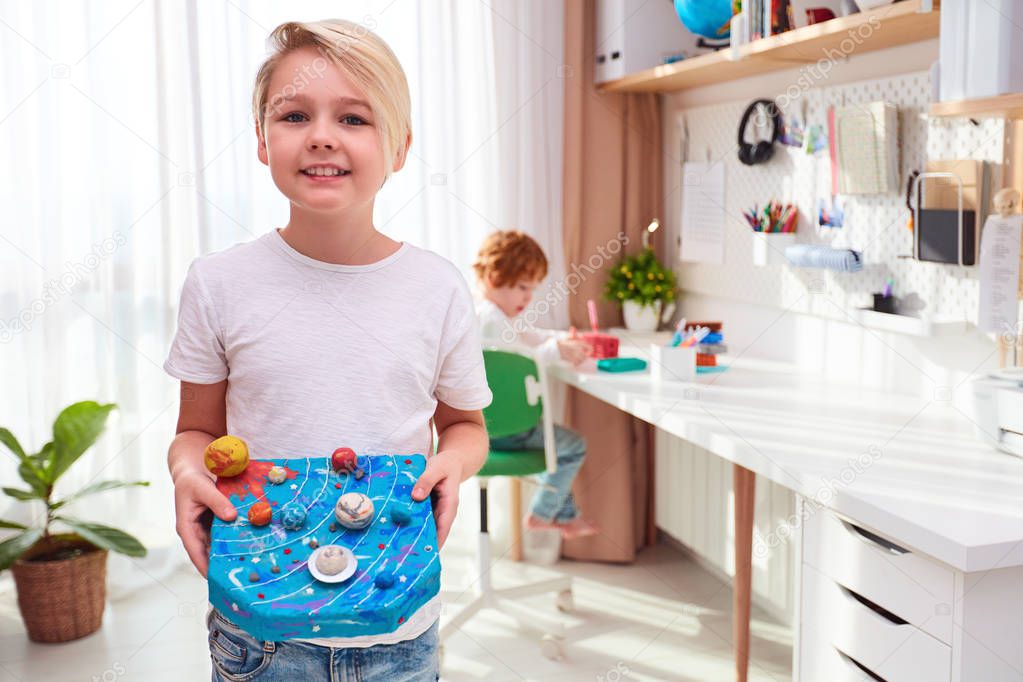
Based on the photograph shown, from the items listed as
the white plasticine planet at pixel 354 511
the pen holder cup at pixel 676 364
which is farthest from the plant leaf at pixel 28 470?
the white plasticine planet at pixel 354 511

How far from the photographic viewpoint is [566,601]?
2830 mm

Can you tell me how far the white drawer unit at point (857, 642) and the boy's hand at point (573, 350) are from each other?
42.6 inches

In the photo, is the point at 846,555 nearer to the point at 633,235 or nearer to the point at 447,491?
the point at 447,491

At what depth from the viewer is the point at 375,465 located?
1037 millimetres

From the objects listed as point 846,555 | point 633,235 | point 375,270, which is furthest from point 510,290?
point 375,270

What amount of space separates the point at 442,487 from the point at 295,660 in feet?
0.78

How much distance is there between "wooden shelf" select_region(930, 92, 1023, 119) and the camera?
1600mm

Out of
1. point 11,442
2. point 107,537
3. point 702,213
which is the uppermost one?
point 702,213

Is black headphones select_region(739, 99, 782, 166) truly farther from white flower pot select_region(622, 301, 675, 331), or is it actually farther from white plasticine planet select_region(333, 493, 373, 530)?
white plasticine planet select_region(333, 493, 373, 530)

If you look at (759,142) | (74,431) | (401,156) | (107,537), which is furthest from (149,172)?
(401,156)

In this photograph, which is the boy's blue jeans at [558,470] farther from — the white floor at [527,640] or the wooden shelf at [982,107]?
the wooden shelf at [982,107]

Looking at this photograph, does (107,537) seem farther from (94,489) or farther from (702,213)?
(702,213)

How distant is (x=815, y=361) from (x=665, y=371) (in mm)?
446

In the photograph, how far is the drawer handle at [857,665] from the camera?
1.58 m
